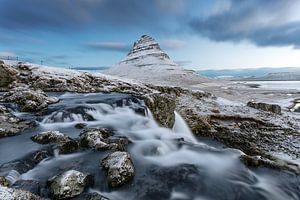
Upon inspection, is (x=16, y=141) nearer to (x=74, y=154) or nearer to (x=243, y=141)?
(x=74, y=154)

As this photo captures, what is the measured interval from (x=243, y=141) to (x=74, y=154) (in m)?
12.0

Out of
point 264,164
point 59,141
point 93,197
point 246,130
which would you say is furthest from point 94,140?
point 246,130

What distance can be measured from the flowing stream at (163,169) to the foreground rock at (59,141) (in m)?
0.29

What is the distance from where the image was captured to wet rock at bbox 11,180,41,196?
8023 mm

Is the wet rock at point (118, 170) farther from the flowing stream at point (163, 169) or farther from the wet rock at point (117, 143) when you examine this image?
the wet rock at point (117, 143)

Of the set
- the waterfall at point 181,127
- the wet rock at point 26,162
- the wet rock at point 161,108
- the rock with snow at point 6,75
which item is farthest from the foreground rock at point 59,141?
the rock with snow at point 6,75

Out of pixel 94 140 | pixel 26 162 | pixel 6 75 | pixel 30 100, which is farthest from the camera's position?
pixel 6 75

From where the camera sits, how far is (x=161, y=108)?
1925cm

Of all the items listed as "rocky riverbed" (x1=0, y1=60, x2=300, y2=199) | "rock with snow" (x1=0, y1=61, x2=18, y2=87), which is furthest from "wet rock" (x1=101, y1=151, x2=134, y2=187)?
"rock with snow" (x1=0, y1=61, x2=18, y2=87)

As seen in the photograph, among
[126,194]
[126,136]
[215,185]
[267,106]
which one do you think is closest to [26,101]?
[126,136]

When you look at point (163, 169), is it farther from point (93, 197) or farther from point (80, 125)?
point (80, 125)

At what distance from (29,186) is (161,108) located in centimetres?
1201

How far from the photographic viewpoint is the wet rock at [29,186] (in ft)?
26.3

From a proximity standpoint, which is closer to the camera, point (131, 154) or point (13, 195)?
point (13, 195)
